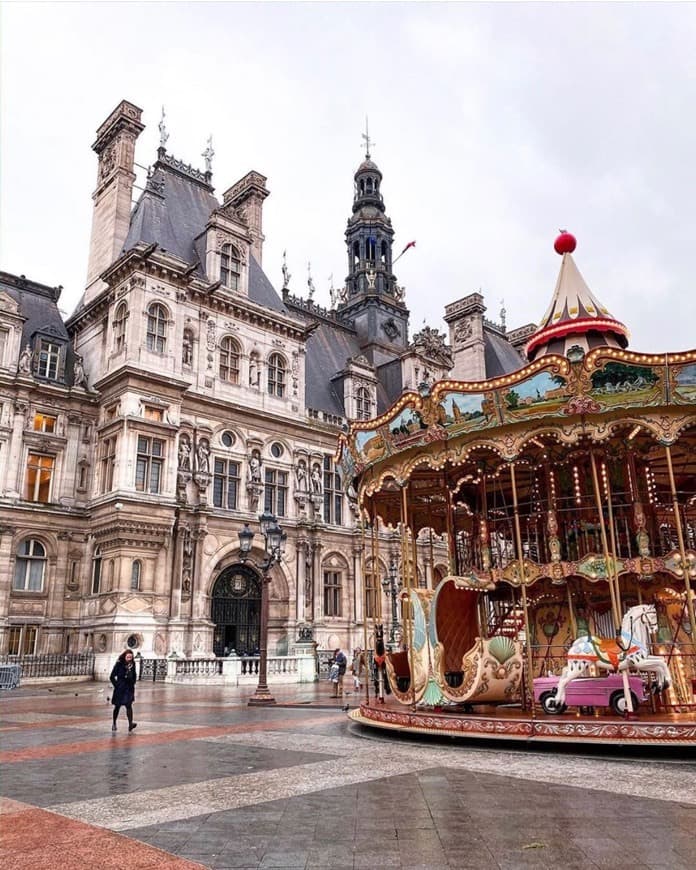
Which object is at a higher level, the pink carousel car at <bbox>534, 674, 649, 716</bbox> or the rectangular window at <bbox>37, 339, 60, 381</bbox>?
the rectangular window at <bbox>37, 339, 60, 381</bbox>

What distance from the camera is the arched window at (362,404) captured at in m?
43.7

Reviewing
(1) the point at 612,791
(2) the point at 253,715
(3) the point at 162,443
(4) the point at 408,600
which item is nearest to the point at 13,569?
(3) the point at 162,443

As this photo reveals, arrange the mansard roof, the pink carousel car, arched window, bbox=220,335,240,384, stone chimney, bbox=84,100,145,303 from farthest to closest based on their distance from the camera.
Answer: stone chimney, bbox=84,100,145,303 → the mansard roof → arched window, bbox=220,335,240,384 → the pink carousel car

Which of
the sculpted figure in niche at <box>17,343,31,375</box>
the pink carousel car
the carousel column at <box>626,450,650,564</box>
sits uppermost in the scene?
the sculpted figure in niche at <box>17,343,31,375</box>

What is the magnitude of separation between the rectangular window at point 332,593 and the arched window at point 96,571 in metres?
12.3

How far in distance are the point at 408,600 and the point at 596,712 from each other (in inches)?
168

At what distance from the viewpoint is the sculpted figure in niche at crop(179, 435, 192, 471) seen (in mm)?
32688

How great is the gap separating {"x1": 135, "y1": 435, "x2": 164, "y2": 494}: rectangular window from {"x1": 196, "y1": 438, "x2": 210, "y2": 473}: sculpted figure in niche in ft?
7.12

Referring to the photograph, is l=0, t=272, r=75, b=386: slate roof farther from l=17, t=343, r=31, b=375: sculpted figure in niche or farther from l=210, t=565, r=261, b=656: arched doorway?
l=210, t=565, r=261, b=656: arched doorway

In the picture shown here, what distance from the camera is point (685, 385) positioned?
12711 mm

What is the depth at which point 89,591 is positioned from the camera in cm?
3070

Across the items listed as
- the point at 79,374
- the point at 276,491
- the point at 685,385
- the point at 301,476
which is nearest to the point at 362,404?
the point at 301,476

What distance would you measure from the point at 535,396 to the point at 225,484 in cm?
2329

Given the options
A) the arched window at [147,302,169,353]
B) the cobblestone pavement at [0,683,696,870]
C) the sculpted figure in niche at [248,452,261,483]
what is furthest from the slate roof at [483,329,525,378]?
the cobblestone pavement at [0,683,696,870]
